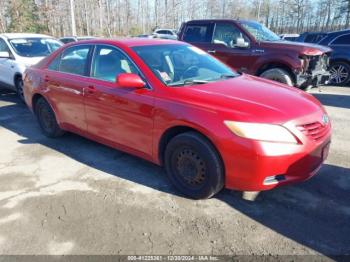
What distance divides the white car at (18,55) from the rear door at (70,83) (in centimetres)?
335

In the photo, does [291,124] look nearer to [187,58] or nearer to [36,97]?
[187,58]

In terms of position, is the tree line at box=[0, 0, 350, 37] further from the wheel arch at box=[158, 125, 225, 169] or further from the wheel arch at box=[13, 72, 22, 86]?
the wheel arch at box=[158, 125, 225, 169]

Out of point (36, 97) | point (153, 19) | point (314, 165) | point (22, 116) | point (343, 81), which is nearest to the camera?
point (314, 165)

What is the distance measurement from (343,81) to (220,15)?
51.2 metres

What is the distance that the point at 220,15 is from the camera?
57594 mm

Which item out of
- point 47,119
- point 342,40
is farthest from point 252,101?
point 342,40

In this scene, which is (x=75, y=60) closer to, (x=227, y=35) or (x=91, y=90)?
(x=91, y=90)

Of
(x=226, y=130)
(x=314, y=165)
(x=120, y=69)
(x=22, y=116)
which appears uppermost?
(x=120, y=69)

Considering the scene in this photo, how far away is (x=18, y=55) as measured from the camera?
26.5 ft

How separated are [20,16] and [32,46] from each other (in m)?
28.9

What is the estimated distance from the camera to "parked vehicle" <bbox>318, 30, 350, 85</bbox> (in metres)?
9.91

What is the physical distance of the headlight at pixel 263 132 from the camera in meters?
2.91

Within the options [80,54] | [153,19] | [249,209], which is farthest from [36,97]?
[153,19]

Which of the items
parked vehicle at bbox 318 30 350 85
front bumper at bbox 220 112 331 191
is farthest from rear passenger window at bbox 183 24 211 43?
front bumper at bbox 220 112 331 191
